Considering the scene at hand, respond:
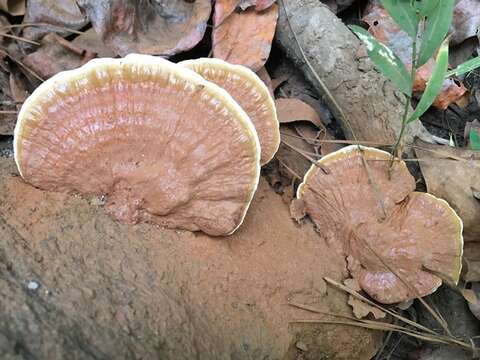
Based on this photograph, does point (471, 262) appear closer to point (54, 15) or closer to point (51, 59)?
point (51, 59)

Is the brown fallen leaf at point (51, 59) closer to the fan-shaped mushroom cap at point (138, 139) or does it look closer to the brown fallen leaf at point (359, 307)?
the fan-shaped mushroom cap at point (138, 139)

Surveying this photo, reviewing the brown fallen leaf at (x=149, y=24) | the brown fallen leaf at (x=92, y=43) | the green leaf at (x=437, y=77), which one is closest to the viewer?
the green leaf at (x=437, y=77)

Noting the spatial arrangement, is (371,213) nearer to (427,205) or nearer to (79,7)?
(427,205)

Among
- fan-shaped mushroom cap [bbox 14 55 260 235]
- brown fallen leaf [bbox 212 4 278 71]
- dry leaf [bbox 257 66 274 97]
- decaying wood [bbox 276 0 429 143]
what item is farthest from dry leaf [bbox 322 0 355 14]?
fan-shaped mushroom cap [bbox 14 55 260 235]

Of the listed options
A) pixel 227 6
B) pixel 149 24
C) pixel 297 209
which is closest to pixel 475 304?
pixel 297 209

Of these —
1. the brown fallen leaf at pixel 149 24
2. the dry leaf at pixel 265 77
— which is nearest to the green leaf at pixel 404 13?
the dry leaf at pixel 265 77

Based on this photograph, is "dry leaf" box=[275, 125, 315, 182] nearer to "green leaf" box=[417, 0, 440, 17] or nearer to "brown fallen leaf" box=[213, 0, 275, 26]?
"brown fallen leaf" box=[213, 0, 275, 26]
